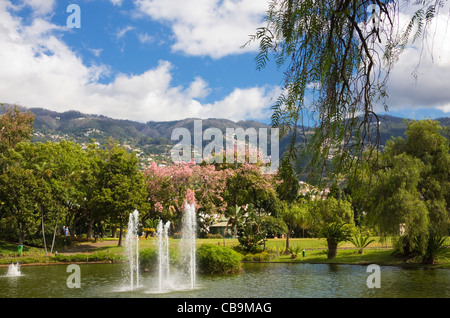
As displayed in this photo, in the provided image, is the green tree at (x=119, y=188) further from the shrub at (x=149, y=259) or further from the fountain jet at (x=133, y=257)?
the shrub at (x=149, y=259)

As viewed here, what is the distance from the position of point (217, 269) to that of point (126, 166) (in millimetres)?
16307

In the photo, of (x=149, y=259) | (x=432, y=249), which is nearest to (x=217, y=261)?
(x=149, y=259)

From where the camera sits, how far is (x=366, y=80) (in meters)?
3.18

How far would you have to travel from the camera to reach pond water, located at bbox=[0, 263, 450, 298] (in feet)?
48.9

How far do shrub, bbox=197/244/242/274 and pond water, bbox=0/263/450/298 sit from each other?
0.76 meters

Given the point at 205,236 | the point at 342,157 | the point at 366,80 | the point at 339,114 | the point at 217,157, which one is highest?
the point at 217,157

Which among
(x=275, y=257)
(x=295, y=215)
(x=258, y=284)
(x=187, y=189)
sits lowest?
(x=275, y=257)

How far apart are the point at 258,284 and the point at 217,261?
14.4 ft

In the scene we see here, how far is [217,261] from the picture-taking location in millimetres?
21172

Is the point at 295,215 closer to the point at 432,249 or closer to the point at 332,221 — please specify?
the point at 332,221

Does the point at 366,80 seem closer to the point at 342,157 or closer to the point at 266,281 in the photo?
the point at 342,157

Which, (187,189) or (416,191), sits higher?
(187,189)

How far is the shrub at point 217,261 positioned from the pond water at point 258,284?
29.8 inches

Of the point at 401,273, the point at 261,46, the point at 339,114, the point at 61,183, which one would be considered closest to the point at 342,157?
the point at 339,114
